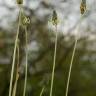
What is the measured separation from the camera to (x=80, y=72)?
1.82m

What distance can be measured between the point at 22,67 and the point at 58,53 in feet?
0.65

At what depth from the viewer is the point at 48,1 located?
6.01 ft

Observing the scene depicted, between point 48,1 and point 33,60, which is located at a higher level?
point 48,1

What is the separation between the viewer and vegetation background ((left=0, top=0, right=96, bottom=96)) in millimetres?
1806

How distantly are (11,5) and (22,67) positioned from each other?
334 millimetres

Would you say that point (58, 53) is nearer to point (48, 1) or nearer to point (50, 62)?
point (50, 62)

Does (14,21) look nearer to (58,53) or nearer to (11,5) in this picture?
(11,5)

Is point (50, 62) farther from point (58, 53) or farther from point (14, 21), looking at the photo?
point (14, 21)

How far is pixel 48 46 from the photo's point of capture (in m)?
1.81

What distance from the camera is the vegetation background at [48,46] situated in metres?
1.81

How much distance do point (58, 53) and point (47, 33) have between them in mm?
118

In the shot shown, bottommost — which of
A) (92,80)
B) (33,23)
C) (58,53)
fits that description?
(92,80)

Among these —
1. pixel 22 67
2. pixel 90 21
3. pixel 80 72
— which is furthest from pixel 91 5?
pixel 22 67

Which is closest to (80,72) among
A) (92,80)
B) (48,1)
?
(92,80)
